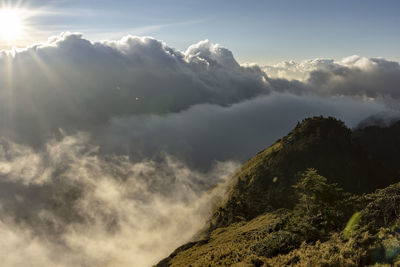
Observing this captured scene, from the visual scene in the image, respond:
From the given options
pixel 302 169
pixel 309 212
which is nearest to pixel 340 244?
pixel 309 212

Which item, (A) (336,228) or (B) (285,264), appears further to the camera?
(A) (336,228)

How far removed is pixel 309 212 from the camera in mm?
59969

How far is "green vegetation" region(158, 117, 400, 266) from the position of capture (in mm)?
30406

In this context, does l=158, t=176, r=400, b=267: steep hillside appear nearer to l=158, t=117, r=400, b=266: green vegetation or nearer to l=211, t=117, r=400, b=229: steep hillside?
l=158, t=117, r=400, b=266: green vegetation

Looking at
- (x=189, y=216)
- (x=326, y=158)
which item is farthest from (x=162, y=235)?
(x=326, y=158)

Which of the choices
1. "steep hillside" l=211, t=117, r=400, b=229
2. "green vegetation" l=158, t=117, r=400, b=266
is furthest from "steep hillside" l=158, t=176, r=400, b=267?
"steep hillside" l=211, t=117, r=400, b=229

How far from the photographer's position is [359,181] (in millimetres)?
133500

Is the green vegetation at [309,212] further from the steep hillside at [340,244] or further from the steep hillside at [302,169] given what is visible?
the steep hillside at [302,169]

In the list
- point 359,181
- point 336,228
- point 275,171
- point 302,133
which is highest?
point 302,133

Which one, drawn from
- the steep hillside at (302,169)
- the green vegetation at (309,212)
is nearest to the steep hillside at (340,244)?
the green vegetation at (309,212)

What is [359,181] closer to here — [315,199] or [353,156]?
[353,156]

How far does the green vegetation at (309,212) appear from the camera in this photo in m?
30.4

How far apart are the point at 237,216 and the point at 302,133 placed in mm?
79861

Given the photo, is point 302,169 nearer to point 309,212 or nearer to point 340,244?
point 309,212
